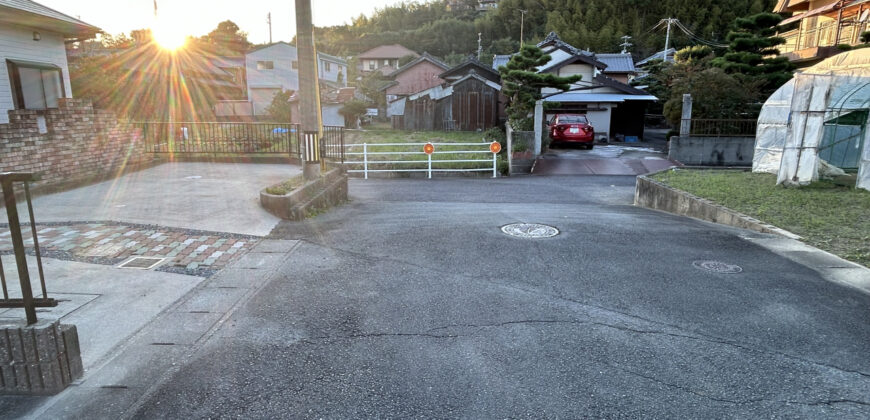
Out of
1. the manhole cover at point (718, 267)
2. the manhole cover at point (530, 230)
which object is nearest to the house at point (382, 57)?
the manhole cover at point (530, 230)

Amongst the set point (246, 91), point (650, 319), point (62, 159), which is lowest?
point (650, 319)

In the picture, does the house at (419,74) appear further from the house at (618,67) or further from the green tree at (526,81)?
the green tree at (526,81)

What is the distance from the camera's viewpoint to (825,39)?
23.9m

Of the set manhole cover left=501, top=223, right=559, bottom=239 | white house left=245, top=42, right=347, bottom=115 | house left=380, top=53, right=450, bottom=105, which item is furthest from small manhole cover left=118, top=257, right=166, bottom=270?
white house left=245, top=42, right=347, bottom=115

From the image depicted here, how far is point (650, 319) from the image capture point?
3979mm

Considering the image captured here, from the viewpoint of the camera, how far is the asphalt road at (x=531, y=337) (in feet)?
9.37

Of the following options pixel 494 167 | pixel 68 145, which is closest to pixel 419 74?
pixel 494 167

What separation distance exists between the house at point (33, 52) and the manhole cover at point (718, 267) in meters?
13.4

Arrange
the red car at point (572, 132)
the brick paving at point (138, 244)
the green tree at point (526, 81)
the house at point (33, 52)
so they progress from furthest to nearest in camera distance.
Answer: the red car at point (572, 132)
the green tree at point (526, 81)
the house at point (33, 52)
the brick paving at point (138, 244)

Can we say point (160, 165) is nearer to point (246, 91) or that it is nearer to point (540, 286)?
point (540, 286)

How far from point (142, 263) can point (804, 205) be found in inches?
388

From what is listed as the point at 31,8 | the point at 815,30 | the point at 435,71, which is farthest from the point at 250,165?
the point at 435,71

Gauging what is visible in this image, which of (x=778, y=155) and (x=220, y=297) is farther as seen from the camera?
(x=778, y=155)

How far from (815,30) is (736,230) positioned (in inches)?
945
